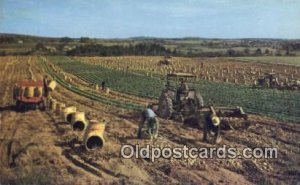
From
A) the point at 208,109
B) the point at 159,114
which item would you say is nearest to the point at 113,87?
the point at 159,114

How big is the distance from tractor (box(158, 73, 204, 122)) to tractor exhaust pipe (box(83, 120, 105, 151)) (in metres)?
1.56

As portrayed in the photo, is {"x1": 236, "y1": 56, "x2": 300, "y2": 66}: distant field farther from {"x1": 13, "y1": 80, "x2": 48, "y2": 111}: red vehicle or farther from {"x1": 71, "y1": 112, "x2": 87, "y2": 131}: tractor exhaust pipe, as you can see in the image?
{"x1": 13, "y1": 80, "x2": 48, "y2": 111}: red vehicle

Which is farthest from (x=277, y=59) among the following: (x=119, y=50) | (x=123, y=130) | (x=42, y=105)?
(x=42, y=105)

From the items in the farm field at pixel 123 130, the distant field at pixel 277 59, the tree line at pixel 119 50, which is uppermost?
the tree line at pixel 119 50

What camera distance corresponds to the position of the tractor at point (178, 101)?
11539 mm

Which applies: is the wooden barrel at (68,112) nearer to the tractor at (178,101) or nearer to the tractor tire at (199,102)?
the tractor at (178,101)

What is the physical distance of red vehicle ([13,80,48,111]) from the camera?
11437 mm

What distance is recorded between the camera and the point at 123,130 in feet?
36.1

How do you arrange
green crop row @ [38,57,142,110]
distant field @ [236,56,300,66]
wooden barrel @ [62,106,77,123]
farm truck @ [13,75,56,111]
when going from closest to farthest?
1. wooden barrel @ [62,106,77,123]
2. farm truck @ [13,75,56,111]
3. green crop row @ [38,57,142,110]
4. distant field @ [236,56,300,66]

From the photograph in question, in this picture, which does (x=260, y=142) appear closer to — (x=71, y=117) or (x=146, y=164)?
(x=146, y=164)

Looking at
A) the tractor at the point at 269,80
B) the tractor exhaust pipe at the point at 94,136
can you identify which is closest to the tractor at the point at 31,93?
the tractor exhaust pipe at the point at 94,136

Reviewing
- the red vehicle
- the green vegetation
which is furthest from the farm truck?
the green vegetation

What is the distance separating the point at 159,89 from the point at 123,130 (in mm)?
1408

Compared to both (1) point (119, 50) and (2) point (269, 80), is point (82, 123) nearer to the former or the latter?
(1) point (119, 50)
